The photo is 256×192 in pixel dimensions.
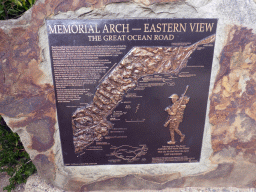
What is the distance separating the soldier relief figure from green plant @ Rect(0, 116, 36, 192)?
7.20 feet

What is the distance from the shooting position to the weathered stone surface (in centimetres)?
221

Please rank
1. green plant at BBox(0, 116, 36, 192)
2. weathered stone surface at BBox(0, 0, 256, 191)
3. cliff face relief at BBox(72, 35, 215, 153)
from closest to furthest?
weathered stone surface at BBox(0, 0, 256, 191)
cliff face relief at BBox(72, 35, 215, 153)
green plant at BBox(0, 116, 36, 192)

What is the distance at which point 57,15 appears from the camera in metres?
2.20

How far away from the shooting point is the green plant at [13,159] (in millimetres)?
3146

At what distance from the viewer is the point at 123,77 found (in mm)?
2453

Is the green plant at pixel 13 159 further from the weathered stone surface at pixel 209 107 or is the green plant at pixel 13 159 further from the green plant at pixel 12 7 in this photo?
the green plant at pixel 12 7

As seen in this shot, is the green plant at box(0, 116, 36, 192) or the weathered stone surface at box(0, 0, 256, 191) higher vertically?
the weathered stone surface at box(0, 0, 256, 191)

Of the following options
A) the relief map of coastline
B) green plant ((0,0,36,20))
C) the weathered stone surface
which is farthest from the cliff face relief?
green plant ((0,0,36,20))

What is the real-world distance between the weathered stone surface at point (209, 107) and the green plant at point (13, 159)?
541mm

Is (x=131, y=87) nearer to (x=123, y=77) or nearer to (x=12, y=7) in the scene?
(x=123, y=77)

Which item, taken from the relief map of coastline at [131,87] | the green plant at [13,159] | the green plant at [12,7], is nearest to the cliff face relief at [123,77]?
the relief map of coastline at [131,87]

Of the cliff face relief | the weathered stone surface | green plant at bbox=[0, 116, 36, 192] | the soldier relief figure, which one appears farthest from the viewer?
green plant at bbox=[0, 116, 36, 192]

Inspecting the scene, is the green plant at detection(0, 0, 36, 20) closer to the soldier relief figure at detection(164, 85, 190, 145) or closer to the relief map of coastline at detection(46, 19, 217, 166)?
the relief map of coastline at detection(46, 19, 217, 166)

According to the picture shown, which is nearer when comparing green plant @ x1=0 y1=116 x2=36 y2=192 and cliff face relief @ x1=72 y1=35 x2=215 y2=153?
cliff face relief @ x1=72 y1=35 x2=215 y2=153
